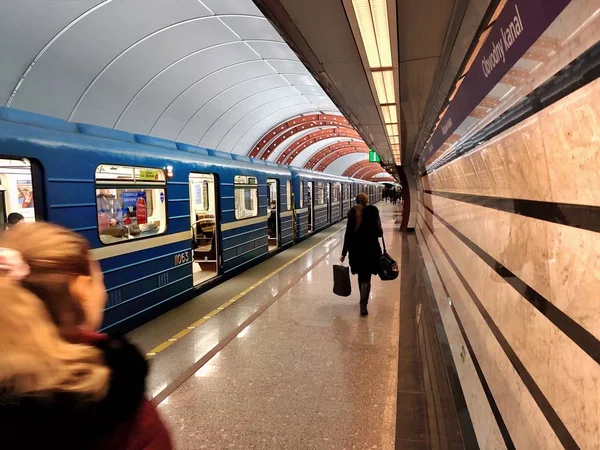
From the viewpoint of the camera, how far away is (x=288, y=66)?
12.7m

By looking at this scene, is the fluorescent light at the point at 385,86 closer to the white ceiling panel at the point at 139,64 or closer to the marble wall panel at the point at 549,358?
the marble wall panel at the point at 549,358

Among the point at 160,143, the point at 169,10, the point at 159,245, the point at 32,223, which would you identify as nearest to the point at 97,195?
the point at 159,245

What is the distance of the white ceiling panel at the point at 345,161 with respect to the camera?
4103 centimetres

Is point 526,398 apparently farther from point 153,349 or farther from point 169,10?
point 169,10

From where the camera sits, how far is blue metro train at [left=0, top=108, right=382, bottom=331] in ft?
12.6

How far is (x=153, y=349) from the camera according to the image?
4.43 meters

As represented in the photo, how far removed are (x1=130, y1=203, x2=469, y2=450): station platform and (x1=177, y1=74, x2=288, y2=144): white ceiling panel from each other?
33.7 feet

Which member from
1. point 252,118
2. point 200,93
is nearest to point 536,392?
point 200,93

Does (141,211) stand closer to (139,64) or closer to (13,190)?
(13,190)

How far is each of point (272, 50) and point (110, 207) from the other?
827cm

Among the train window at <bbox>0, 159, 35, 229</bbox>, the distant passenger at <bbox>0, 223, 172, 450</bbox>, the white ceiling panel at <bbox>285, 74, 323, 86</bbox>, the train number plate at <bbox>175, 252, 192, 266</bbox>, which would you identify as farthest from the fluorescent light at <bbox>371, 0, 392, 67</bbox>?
the white ceiling panel at <bbox>285, 74, 323, 86</bbox>

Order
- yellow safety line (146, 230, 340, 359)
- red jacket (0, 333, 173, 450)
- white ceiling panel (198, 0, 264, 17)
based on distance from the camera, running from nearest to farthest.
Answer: red jacket (0, 333, 173, 450) → yellow safety line (146, 230, 340, 359) → white ceiling panel (198, 0, 264, 17)

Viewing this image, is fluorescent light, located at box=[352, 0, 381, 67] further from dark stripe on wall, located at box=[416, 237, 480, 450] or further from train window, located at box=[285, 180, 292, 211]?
train window, located at box=[285, 180, 292, 211]

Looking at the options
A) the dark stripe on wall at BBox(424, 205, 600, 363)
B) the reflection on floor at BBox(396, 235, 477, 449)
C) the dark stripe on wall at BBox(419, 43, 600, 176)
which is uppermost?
the dark stripe on wall at BBox(419, 43, 600, 176)
